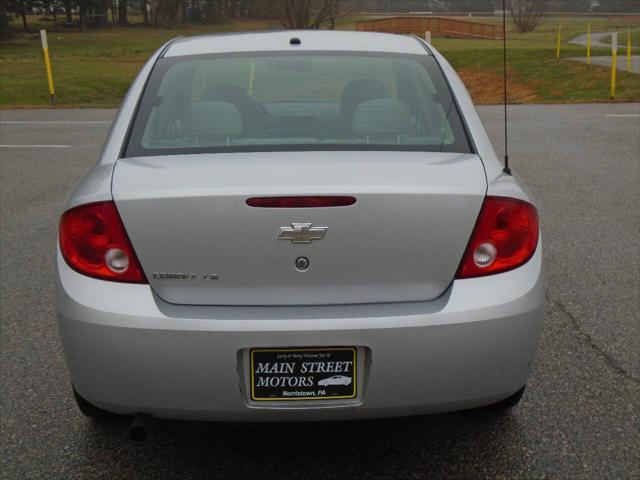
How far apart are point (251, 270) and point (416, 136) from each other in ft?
2.96

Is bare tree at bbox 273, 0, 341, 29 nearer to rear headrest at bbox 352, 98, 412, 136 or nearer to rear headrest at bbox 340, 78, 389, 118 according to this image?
rear headrest at bbox 340, 78, 389, 118

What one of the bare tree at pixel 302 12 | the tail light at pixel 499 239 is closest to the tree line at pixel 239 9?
the bare tree at pixel 302 12

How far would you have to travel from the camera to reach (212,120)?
313 centimetres

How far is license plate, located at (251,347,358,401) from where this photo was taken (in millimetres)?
2441

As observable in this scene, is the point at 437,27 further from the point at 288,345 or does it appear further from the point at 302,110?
the point at 288,345

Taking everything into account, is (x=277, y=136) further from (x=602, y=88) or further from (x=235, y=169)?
(x=602, y=88)

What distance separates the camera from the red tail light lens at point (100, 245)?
254 centimetres

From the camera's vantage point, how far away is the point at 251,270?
2.49 metres

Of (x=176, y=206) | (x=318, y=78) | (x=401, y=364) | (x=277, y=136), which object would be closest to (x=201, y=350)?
(x=176, y=206)

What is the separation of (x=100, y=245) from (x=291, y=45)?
1388mm

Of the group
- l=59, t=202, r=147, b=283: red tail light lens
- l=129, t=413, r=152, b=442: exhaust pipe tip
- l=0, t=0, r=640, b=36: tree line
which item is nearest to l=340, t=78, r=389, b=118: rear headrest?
l=59, t=202, r=147, b=283: red tail light lens

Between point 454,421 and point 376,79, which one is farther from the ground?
point 376,79

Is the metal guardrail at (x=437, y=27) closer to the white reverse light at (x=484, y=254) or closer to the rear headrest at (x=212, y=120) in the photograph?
the rear headrest at (x=212, y=120)

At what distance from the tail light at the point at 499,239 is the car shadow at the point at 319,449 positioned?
59 centimetres
